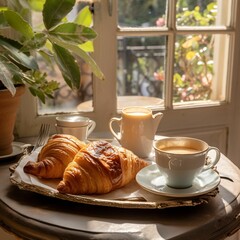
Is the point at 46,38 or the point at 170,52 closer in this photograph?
the point at 46,38

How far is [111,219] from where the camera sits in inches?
28.5

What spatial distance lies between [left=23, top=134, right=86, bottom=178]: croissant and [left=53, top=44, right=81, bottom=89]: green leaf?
166 millimetres

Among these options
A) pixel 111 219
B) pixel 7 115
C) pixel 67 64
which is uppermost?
pixel 67 64

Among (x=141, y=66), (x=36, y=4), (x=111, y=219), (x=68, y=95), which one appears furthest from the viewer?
(x=141, y=66)

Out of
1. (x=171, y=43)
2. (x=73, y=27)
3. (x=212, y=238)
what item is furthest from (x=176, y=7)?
(x=212, y=238)

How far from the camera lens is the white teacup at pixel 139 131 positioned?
3.25ft

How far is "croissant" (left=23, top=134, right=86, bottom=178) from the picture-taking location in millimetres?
825

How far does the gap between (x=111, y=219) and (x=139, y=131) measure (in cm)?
31

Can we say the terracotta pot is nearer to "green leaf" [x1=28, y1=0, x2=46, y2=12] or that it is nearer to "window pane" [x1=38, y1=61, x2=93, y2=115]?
"green leaf" [x1=28, y1=0, x2=46, y2=12]

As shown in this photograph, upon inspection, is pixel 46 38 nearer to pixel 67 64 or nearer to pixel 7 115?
pixel 67 64

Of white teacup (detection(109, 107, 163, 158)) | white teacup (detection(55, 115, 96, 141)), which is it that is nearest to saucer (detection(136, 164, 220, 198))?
white teacup (detection(109, 107, 163, 158))

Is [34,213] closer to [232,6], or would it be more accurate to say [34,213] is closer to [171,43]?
[171,43]

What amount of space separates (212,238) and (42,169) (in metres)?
0.35

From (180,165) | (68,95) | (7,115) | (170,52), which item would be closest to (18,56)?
(7,115)
